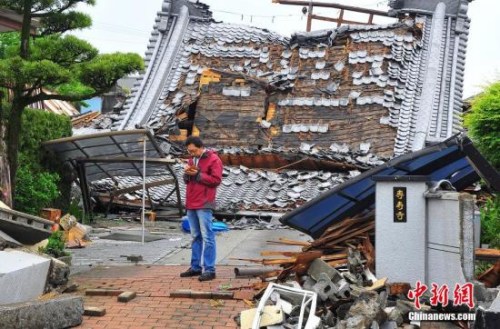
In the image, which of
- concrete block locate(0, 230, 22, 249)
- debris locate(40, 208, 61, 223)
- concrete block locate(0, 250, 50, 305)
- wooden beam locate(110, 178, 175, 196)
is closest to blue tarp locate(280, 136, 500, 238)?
concrete block locate(0, 250, 50, 305)

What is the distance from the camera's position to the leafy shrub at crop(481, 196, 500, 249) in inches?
333

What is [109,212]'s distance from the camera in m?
15.5

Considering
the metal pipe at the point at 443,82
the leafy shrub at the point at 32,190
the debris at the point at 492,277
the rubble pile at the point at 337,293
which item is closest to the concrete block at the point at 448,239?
the rubble pile at the point at 337,293

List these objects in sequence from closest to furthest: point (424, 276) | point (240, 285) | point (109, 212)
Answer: point (424, 276), point (240, 285), point (109, 212)

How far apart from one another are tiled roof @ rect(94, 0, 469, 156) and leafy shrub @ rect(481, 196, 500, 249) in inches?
272

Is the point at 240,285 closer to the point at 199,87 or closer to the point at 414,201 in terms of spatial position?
the point at 414,201

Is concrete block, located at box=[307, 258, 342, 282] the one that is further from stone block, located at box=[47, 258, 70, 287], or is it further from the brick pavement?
stone block, located at box=[47, 258, 70, 287]

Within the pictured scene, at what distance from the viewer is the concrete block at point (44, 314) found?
210 inches

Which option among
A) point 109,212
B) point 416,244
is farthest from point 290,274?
point 109,212

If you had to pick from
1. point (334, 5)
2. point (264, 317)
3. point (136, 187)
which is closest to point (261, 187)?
point (136, 187)

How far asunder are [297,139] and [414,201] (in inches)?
400

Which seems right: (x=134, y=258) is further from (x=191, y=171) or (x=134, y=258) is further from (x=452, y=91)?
(x=452, y=91)

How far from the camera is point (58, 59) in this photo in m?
10.6

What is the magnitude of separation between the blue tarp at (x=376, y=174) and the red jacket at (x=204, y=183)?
101 centimetres
